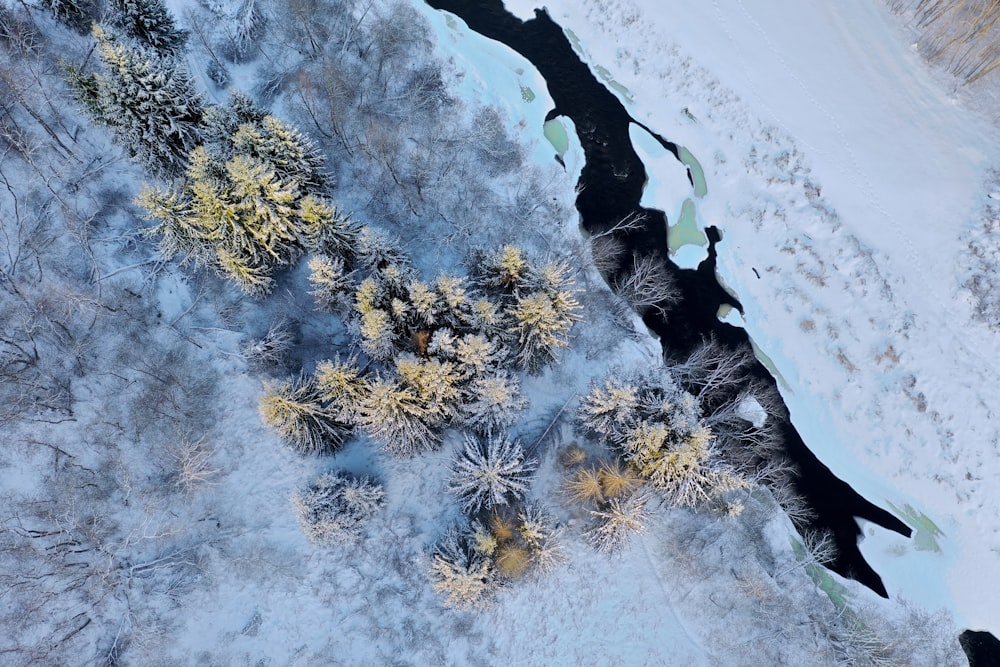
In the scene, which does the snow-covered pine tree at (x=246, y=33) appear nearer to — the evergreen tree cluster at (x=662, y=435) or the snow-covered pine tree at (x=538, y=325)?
the snow-covered pine tree at (x=538, y=325)

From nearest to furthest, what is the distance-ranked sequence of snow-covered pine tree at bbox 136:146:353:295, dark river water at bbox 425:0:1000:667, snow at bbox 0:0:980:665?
snow-covered pine tree at bbox 136:146:353:295 < snow at bbox 0:0:980:665 < dark river water at bbox 425:0:1000:667

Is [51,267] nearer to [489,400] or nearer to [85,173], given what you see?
[85,173]

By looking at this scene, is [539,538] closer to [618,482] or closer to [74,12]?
[618,482]

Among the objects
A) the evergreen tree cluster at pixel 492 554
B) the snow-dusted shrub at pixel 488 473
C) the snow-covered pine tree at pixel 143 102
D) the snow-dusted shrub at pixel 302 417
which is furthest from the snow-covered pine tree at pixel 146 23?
the evergreen tree cluster at pixel 492 554

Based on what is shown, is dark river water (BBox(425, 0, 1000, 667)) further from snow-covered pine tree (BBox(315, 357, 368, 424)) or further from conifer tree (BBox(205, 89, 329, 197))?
snow-covered pine tree (BBox(315, 357, 368, 424))

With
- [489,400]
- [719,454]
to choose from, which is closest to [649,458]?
[719,454]

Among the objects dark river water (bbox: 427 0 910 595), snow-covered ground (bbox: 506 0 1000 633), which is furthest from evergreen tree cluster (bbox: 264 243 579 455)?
snow-covered ground (bbox: 506 0 1000 633)
